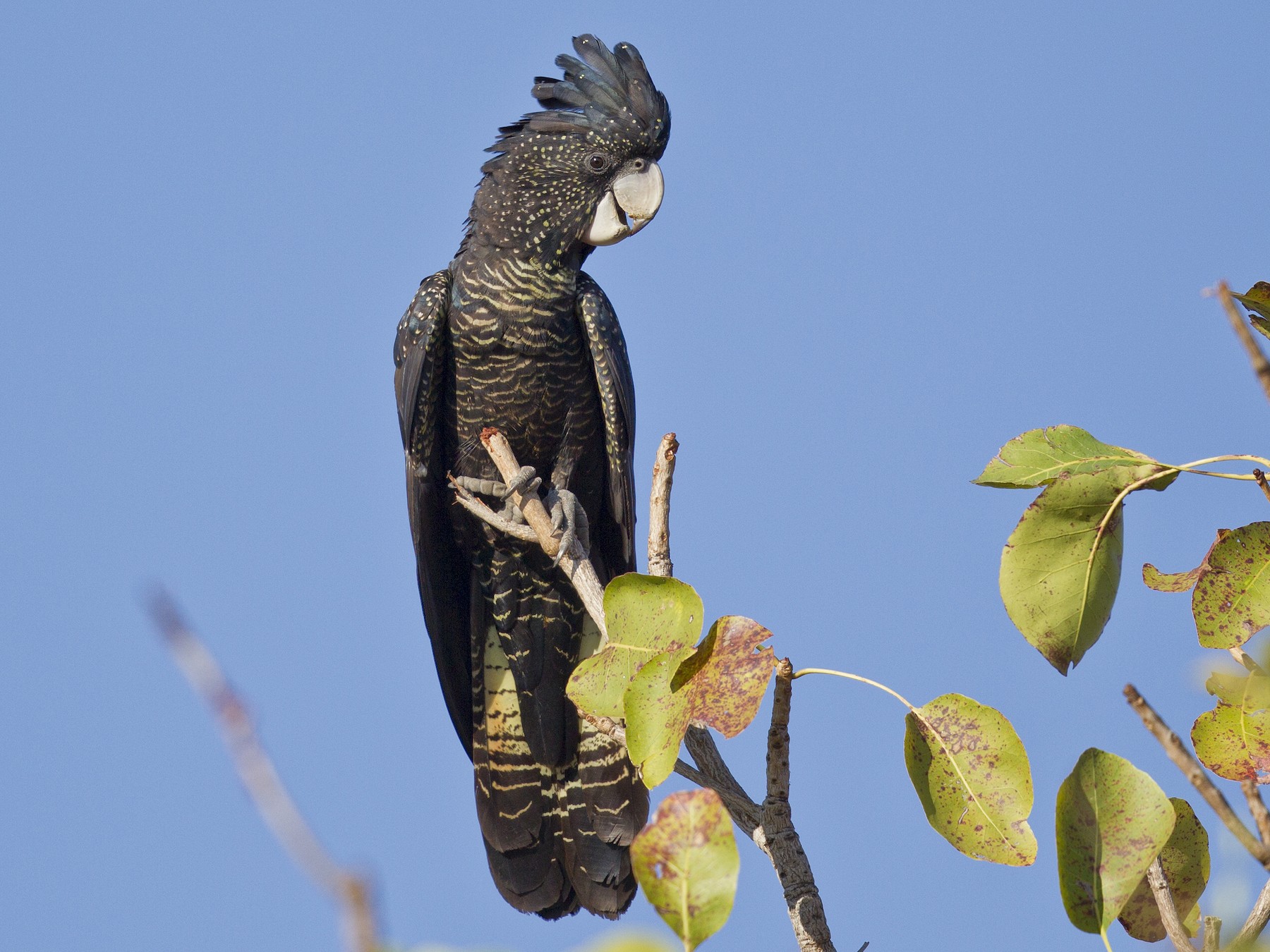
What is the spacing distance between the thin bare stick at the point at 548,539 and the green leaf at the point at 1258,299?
1.61 metres

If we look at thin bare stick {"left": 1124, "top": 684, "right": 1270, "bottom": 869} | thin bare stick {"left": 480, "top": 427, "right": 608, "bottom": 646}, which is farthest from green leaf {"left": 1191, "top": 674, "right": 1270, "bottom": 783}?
thin bare stick {"left": 480, "top": 427, "right": 608, "bottom": 646}

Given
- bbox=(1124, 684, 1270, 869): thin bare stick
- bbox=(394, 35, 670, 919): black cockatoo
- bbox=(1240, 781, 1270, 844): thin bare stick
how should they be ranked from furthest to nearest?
bbox=(394, 35, 670, 919): black cockatoo < bbox=(1240, 781, 1270, 844): thin bare stick < bbox=(1124, 684, 1270, 869): thin bare stick

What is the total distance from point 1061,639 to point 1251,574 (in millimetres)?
347

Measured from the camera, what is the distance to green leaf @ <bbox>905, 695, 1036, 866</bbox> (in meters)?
1.99

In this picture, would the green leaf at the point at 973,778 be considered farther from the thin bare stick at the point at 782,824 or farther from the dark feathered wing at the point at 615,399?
the dark feathered wing at the point at 615,399

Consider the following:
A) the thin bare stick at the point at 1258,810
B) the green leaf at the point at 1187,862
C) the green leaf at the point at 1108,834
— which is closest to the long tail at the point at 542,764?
the green leaf at the point at 1187,862

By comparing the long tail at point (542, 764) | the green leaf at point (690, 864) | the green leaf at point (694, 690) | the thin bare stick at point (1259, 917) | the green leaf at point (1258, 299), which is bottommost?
the long tail at point (542, 764)

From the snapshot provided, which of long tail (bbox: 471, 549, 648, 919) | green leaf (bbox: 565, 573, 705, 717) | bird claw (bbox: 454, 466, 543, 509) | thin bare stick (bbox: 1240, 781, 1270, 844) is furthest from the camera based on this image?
long tail (bbox: 471, 549, 648, 919)

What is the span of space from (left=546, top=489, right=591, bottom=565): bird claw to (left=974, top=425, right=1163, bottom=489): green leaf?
1701mm

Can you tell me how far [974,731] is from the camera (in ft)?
6.71

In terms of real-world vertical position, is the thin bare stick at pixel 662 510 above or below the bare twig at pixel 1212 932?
above

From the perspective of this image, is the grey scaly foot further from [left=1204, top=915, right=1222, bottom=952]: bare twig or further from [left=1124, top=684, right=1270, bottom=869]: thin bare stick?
[left=1124, top=684, right=1270, bottom=869]: thin bare stick

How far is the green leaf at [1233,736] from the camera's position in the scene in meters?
1.96

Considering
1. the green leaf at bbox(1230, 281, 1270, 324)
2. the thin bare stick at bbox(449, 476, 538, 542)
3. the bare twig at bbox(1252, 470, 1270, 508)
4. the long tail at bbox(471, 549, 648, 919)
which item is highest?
the green leaf at bbox(1230, 281, 1270, 324)
